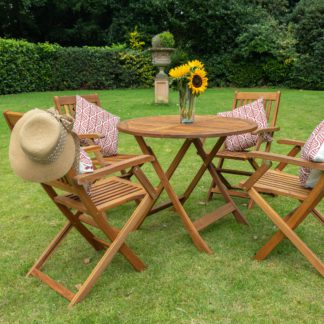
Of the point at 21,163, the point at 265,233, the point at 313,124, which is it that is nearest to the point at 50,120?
the point at 21,163

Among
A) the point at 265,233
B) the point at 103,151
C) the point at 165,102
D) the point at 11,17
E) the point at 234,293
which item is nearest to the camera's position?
the point at 234,293

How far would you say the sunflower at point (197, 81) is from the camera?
315 centimetres

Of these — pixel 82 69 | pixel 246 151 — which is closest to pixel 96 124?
pixel 246 151

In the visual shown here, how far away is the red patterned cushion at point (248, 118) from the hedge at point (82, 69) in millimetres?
12095

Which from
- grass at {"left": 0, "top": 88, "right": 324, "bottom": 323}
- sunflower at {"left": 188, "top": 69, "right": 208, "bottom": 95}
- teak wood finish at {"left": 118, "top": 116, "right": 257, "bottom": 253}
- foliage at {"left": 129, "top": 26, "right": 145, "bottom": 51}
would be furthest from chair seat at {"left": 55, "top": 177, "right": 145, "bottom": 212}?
foliage at {"left": 129, "top": 26, "right": 145, "bottom": 51}

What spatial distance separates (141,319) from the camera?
89.5 inches

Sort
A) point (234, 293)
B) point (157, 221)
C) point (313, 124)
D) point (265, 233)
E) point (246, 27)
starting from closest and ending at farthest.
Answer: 1. point (234, 293)
2. point (265, 233)
3. point (157, 221)
4. point (313, 124)
5. point (246, 27)

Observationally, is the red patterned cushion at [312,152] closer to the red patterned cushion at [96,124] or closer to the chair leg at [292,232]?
the chair leg at [292,232]

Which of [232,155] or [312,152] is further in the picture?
[232,155]

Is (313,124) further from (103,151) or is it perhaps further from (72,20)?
(72,20)

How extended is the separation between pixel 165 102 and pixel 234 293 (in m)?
8.49

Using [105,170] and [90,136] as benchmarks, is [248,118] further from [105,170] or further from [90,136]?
[105,170]

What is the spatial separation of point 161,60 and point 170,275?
8.78m

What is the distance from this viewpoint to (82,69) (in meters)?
15.8
